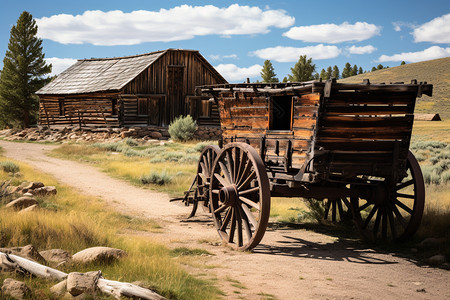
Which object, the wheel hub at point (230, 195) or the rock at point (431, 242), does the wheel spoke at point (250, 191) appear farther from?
the rock at point (431, 242)

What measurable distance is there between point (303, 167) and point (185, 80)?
1013 inches

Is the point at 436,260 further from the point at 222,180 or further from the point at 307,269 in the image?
the point at 222,180

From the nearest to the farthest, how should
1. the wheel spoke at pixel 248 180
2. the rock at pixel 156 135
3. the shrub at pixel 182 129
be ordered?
the wheel spoke at pixel 248 180
the shrub at pixel 182 129
the rock at pixel 156 135

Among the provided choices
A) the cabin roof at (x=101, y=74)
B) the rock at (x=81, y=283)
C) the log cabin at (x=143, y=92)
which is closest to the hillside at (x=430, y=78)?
the log cabin at (x=143, y=92)

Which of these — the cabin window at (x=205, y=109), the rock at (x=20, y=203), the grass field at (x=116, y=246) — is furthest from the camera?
the cabin window at (x=205, y=109)

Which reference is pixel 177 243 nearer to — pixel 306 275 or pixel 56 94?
pixel 306 275

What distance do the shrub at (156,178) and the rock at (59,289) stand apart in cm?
1020

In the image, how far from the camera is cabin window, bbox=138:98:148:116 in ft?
101

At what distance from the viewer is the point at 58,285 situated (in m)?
4.24

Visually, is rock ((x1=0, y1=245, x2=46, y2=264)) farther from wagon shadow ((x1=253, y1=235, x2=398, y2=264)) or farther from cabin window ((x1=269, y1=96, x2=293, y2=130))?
cabin window ((x1=269, y1=96, x2=293, y2=130))

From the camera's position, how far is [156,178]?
14.7 m

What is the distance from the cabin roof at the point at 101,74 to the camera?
30.7m

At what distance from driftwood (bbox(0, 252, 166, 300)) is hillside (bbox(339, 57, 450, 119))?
56.4 meters

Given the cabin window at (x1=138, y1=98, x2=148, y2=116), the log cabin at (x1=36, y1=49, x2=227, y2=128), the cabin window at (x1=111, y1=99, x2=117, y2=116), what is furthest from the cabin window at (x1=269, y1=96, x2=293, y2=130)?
the cabin window at (x1=111, y1=99, x2=117, y2=116)
